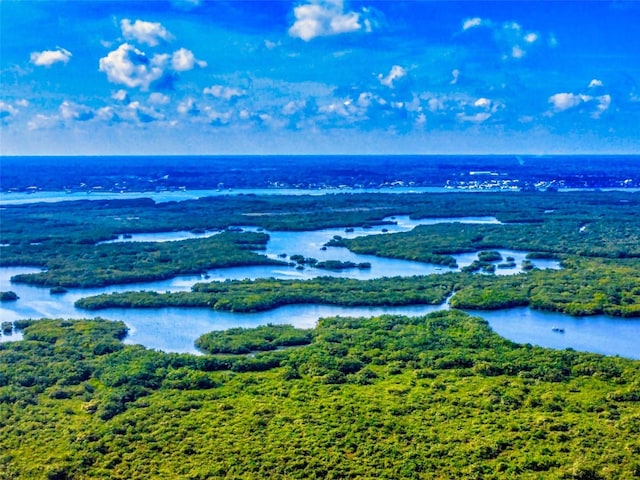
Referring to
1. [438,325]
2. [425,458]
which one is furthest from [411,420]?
[438,325]

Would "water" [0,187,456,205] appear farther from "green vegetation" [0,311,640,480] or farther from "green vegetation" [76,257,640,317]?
"green vegetation" [0,311,640,480]

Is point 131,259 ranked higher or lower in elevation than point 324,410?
higher

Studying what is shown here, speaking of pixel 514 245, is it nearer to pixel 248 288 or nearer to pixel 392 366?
pixel 248 288

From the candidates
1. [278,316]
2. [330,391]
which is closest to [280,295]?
[278,316]

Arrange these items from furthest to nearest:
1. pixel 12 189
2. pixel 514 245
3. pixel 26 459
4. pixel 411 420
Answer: pixel 12 189 → pixel 514 245 → pixel 411 420 → pixel 26 459

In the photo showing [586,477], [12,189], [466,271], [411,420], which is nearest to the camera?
[586,477]

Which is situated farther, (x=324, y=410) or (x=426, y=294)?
(x=426, y=294)

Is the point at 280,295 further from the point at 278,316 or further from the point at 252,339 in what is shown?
the point at 252,339

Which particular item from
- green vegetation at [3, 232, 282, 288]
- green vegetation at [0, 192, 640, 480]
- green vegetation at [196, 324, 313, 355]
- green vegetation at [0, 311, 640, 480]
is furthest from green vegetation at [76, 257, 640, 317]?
green vegetation at [0, 311, 640, 480]
